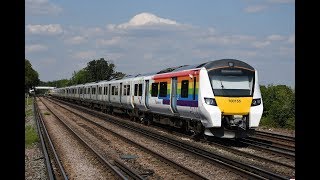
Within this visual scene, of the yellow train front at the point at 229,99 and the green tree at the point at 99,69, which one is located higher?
the green tree at the point at 99,69

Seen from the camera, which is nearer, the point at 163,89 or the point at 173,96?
the point at 173,96

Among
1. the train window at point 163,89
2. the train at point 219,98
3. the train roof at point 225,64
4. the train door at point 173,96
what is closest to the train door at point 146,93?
the train window at point 163,89

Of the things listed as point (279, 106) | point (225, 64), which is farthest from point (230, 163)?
point (279, 106)

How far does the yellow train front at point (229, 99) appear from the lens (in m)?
13.9

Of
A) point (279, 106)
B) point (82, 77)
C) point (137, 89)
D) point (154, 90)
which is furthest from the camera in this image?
point (82, 77)

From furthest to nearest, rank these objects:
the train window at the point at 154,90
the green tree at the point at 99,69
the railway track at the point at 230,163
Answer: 1. the green tree at the point at 99,69
2. the train window at the point at 154,90
3. the railway track at the point at 230,163

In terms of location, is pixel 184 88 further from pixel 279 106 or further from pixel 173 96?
pixel 279 106

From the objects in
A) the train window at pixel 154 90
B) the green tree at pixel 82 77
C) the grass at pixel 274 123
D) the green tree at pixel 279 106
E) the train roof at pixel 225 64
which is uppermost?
the green tree at pixel 82 77

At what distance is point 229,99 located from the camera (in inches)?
551

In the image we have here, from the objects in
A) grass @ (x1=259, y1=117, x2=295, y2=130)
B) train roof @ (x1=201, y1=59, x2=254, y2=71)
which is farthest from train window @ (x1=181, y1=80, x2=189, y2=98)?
grass @ (x1=259, y1=117, x2=295, y2=130)

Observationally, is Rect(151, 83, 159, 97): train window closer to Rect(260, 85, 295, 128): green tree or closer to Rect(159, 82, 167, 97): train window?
Rect(159, 82, 167, 97): train window

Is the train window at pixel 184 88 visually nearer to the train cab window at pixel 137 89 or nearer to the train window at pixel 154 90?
the train window at pixel 154 90
